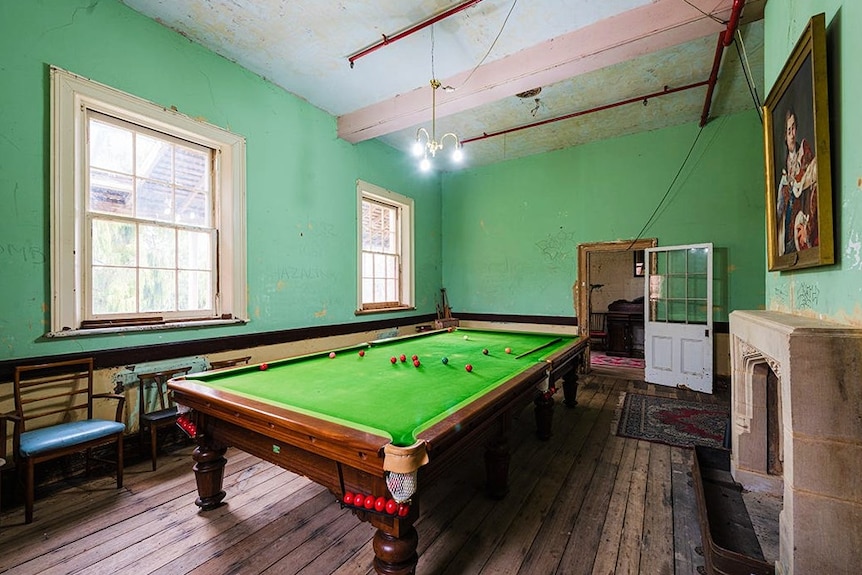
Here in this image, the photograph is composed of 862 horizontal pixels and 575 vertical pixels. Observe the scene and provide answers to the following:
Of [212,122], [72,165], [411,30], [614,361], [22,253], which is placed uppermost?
[411,30]

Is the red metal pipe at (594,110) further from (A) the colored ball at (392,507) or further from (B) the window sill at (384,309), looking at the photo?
(A) the colored ball at (392,507)

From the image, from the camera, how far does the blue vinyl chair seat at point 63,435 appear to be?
6.33 feet

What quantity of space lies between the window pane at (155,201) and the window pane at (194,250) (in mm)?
175

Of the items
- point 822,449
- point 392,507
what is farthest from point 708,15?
point 392,507

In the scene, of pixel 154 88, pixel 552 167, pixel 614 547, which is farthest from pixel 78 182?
pixel 552 167

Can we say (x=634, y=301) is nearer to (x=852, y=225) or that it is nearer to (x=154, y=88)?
(x=852, y=225)

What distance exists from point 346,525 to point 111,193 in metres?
2.79

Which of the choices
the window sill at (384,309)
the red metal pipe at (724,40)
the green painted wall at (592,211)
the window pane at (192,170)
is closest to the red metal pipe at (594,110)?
the red metal pipe at (724,40)

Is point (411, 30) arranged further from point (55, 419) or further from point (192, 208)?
point (55, 419)

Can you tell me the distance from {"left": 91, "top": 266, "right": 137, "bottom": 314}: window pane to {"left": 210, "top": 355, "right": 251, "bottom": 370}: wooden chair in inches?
28.2

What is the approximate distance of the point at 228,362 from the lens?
312 centimetres

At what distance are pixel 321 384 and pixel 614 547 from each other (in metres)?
1.65

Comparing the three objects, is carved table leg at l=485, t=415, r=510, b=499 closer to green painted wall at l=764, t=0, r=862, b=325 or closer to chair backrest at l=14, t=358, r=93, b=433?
green painted wall at l=764, t=0, r=862, b=325

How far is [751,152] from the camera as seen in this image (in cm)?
423
